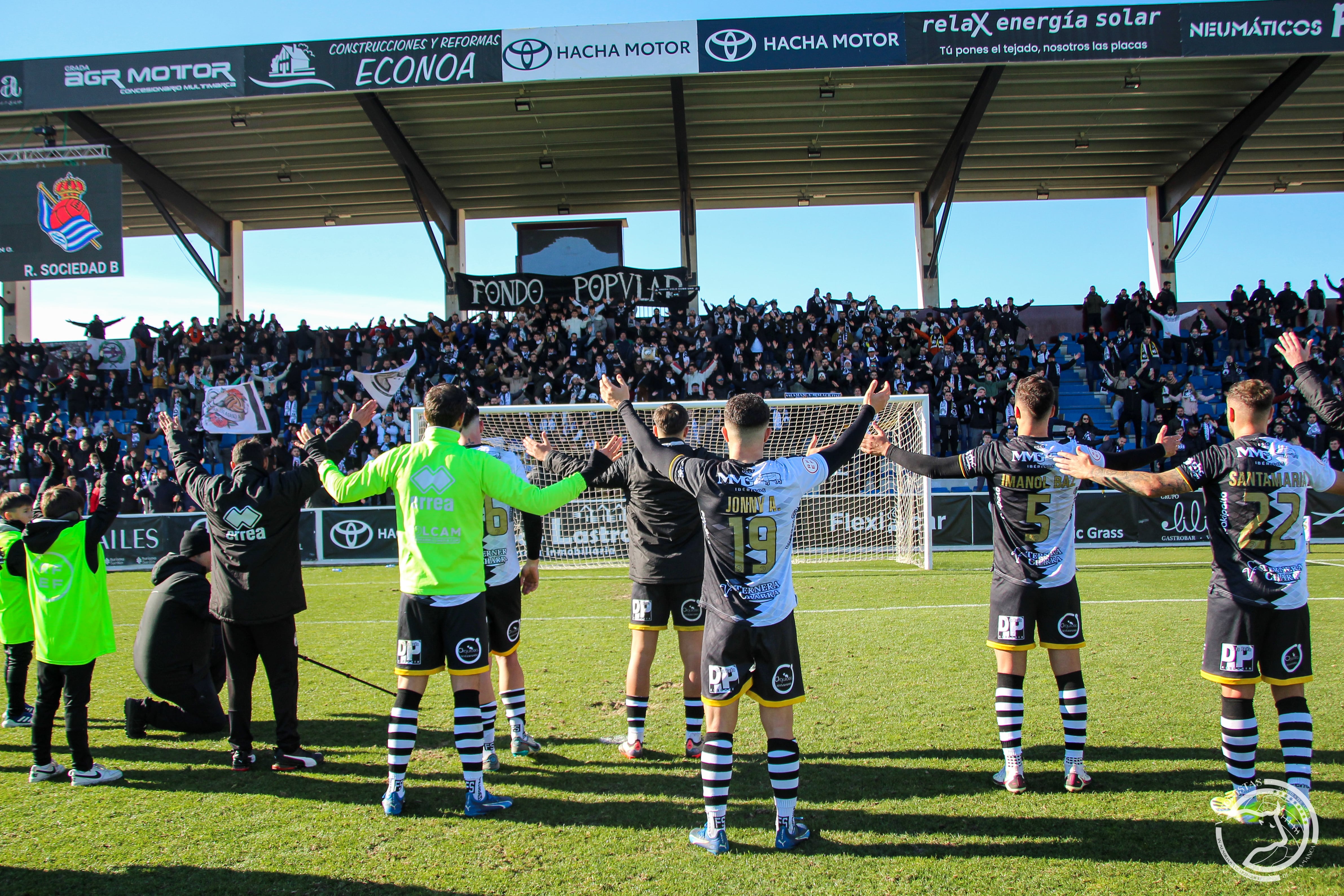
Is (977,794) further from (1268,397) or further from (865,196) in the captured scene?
(865,196)

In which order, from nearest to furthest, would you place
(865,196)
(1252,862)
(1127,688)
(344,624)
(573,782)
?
1. (1252,862)
2. (573,782)
3. (1127,688)
4. (344,624)
5. (865,196)

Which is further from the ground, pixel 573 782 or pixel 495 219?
pixel 495 219

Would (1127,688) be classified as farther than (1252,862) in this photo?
Yes

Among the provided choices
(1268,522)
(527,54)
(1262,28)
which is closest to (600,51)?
(527,54)

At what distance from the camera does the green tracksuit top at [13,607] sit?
5816 millimetres

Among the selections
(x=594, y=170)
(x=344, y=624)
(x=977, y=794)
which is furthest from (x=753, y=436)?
(x=594, y=170)

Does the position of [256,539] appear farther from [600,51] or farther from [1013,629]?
[600,51]

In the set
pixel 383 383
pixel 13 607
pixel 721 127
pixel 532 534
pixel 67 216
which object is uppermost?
pixel 721 127

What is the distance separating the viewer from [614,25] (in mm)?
21094

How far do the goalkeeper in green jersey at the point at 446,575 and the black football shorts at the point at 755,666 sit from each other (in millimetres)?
1144

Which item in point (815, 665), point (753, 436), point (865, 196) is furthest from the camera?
point (865, 196)

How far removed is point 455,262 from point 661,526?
25.2 metres

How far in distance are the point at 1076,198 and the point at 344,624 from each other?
2785 centimetres

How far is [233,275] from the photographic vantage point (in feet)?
94.6
